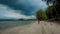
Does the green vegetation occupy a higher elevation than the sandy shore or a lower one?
higher

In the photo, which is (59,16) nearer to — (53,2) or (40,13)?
(53,2)

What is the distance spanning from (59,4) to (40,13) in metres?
9.57

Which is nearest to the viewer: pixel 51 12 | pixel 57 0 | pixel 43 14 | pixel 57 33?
pixel 57 33

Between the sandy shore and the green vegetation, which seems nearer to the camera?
the sandy shore

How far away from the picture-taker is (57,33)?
848cm

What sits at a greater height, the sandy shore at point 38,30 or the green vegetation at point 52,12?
the green vegetation at point 52,12

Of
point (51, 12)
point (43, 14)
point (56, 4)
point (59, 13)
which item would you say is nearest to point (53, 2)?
point (56, 4)

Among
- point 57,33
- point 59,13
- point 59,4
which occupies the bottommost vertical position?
point 57,33

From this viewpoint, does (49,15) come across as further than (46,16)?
No

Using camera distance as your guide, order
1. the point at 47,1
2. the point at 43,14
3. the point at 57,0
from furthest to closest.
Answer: the point at 43,14
the point at 47,1
the point at 57,0

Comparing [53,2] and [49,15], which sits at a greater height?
[53,2]

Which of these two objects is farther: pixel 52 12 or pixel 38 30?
pixel 52 12

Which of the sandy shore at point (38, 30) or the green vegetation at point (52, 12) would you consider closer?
the sandy shore at point (38, 30)

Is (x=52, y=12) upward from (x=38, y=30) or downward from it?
upward
